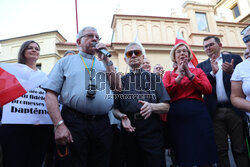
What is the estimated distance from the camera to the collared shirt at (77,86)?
62.9 inches

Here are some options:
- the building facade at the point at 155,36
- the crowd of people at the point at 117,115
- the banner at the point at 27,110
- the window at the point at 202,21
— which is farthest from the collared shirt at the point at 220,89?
the window at the point at 202,21

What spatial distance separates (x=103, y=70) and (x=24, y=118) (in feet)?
3.55

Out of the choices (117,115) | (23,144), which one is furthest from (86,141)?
(23,144)

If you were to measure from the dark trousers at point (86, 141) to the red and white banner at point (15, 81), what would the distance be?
0.59 m

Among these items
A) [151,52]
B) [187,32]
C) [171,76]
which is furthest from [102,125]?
[187,32]

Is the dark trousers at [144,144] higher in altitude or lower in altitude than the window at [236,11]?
lower

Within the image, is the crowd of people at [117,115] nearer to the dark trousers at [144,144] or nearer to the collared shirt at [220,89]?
the dark trousers at [144,144]

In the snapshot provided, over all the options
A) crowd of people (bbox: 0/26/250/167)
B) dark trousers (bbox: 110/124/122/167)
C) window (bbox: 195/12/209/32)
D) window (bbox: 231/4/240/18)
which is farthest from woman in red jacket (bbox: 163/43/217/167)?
window (bbox: 231/4/240/18)

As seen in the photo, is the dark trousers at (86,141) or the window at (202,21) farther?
the window at (202,21)

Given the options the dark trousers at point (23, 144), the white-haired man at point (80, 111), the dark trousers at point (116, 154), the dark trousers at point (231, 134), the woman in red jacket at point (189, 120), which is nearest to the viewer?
the white-haired man at point (80, 111)

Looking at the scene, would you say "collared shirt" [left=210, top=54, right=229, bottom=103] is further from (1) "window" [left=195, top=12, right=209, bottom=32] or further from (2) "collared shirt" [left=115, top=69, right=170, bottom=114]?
(1) "window" [left=195, top=12, right=209, bottom=32]

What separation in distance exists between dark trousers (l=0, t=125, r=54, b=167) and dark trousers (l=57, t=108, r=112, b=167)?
1.98ft

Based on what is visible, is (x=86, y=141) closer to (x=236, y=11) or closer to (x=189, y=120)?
(x=189, y=120)

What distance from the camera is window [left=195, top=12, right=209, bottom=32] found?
15.3m
